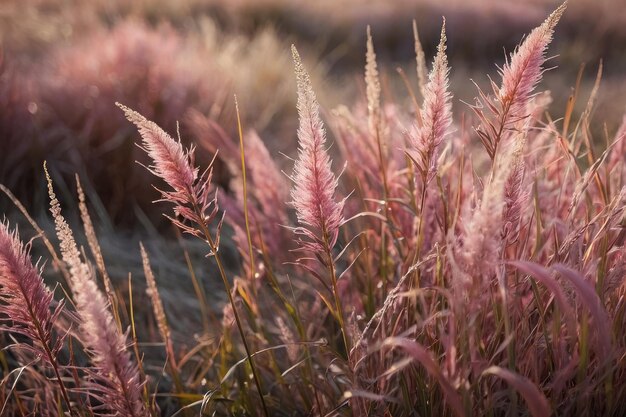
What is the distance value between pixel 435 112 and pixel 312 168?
0.59ft

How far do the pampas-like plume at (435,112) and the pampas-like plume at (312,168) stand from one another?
0.14m

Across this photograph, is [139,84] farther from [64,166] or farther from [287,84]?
[287,84]

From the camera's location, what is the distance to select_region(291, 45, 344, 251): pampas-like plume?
2.33 feet

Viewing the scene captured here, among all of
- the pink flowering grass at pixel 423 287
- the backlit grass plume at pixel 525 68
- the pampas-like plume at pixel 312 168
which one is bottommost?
the pink flowering grass at pixel 423 287

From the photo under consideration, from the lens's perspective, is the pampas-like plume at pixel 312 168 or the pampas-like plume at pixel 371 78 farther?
the pampas-like plume at pixel 371 78

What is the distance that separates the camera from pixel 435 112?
0.80 metres

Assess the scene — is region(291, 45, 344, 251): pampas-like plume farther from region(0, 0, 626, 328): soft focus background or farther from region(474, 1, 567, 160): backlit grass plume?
region(0, 0, 626, 328): soft focus background

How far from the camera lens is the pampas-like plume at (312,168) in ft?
2.33

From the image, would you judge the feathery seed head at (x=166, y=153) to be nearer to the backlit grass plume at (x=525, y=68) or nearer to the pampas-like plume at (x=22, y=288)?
the pampas-like plume at (x=22, y=288)

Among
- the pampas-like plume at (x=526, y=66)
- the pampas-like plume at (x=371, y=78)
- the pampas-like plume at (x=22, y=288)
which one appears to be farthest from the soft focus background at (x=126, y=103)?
the pampas-like plume at (x=526, y=66)

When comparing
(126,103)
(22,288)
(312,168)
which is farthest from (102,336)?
(126,103)

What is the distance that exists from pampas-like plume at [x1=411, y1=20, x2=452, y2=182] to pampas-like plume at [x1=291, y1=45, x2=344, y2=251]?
14 centimetres

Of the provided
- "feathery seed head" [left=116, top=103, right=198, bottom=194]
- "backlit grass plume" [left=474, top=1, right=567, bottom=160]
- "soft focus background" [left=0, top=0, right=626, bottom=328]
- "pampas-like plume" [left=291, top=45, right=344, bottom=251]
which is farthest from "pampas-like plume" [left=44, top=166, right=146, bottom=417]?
"soft focus background" [left=0, top=0, right=626, bottom=328]

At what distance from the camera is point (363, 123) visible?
5.37 ft
